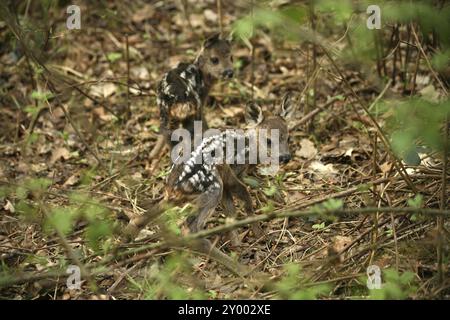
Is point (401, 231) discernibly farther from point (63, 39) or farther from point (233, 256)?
point (63, 39)

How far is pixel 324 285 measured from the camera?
5500 mm

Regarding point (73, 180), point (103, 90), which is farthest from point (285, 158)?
point (103, 90)

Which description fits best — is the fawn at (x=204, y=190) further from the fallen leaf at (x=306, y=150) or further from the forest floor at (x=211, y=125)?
the fallen leaf at (x=306, y=150)

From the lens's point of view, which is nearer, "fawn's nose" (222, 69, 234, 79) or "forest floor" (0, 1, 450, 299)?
"forest floor" (0, 1, 450, 299)

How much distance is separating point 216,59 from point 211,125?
0.96 metres

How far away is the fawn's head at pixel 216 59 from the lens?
9344mm

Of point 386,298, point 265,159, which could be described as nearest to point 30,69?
point 265,159

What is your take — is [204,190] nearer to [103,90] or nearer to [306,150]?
[306,150]

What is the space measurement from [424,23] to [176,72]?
406cm

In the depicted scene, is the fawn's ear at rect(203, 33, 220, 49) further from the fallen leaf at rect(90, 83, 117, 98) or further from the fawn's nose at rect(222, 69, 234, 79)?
the fallen leaf at rect(90, 83, 117, 98)

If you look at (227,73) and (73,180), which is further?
(227,73)

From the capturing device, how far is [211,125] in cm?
925

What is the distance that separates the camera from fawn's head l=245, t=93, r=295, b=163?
24.5 ft

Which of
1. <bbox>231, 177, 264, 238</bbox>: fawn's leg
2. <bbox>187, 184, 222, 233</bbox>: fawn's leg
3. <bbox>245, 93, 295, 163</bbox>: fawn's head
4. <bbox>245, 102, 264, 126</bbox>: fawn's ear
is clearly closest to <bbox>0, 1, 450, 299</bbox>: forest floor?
<bbox>231, 177, 264, 238</bbox>: fawn's leg
